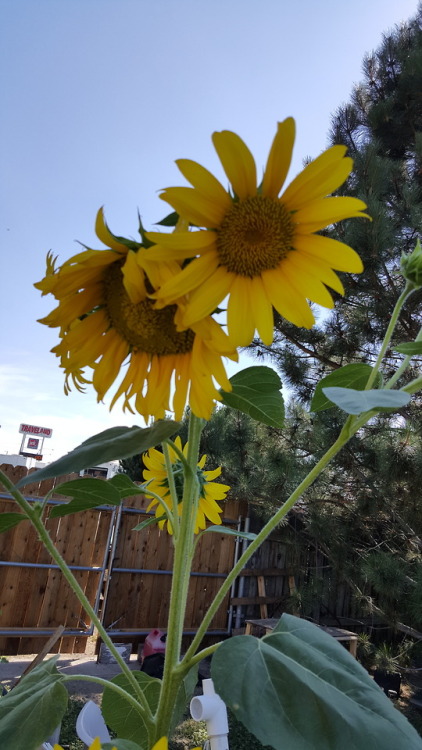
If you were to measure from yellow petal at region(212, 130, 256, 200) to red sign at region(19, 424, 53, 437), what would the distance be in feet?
55.1

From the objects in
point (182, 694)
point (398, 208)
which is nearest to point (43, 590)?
point (398, 208)

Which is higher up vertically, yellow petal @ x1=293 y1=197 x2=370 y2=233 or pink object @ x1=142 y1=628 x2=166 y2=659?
yellow petal @ x1=293 y1=197 x2=370 y2=233

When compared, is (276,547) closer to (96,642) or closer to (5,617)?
(96,642)

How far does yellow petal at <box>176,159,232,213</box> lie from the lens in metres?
0.29

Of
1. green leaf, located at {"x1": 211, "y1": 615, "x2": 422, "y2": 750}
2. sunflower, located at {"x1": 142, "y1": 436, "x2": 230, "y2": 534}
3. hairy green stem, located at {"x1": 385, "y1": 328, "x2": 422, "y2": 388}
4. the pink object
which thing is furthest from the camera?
the pink object

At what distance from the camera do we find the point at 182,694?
1.56 ft

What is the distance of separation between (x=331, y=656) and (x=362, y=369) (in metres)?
0.19

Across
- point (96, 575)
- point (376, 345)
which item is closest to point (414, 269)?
point (376, 345)

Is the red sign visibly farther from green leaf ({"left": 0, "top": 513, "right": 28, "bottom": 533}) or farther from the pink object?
green leaf ({"left": 0, "top": 513, "right": 28, "bottom": 533})

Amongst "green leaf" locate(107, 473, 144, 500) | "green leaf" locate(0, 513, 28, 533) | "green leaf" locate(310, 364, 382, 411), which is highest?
"green leaf" locate(310, 364, 382, 411)

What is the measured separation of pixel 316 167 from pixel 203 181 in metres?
0.06

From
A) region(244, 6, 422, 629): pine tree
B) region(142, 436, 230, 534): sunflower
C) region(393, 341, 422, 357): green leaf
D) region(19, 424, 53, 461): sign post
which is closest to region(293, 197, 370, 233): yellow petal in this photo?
region(393, 341, 422, 357): green leaf

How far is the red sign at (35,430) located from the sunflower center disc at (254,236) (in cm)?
1679

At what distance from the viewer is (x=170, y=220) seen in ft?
1.08
